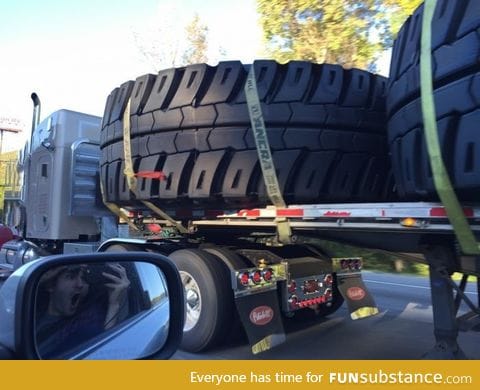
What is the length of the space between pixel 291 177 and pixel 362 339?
2.18 meters

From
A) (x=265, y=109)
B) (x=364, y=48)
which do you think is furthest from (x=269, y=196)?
(x=364, y=48)

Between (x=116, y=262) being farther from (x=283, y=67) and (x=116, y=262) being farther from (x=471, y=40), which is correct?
(x=283, y=67)

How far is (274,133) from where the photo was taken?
425cm

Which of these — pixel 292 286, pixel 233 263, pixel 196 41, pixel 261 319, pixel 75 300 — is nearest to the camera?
pixel 75 300

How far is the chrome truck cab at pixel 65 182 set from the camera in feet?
26.2

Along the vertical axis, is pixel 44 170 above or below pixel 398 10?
below

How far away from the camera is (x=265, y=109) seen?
427 centimetres

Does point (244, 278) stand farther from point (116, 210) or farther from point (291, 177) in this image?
point (116, 210)

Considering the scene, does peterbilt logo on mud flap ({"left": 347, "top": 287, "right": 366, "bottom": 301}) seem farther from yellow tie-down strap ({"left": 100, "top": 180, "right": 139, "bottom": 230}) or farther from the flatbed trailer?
yellow tie-down strap ({"left": 100, "top": 180, "right": 139, "bottom": 230})

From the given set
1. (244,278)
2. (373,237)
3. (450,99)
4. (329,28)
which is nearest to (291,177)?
(373,237)

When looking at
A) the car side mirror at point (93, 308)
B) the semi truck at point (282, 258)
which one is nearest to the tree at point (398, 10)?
the semi truck at point (282, 258)

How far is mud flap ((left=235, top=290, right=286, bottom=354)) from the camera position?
14.9ft

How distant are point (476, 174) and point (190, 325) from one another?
121 inches

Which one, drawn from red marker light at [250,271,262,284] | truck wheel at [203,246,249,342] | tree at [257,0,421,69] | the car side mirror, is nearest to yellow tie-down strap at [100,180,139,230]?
truck wheel at [203,246,249,342]
